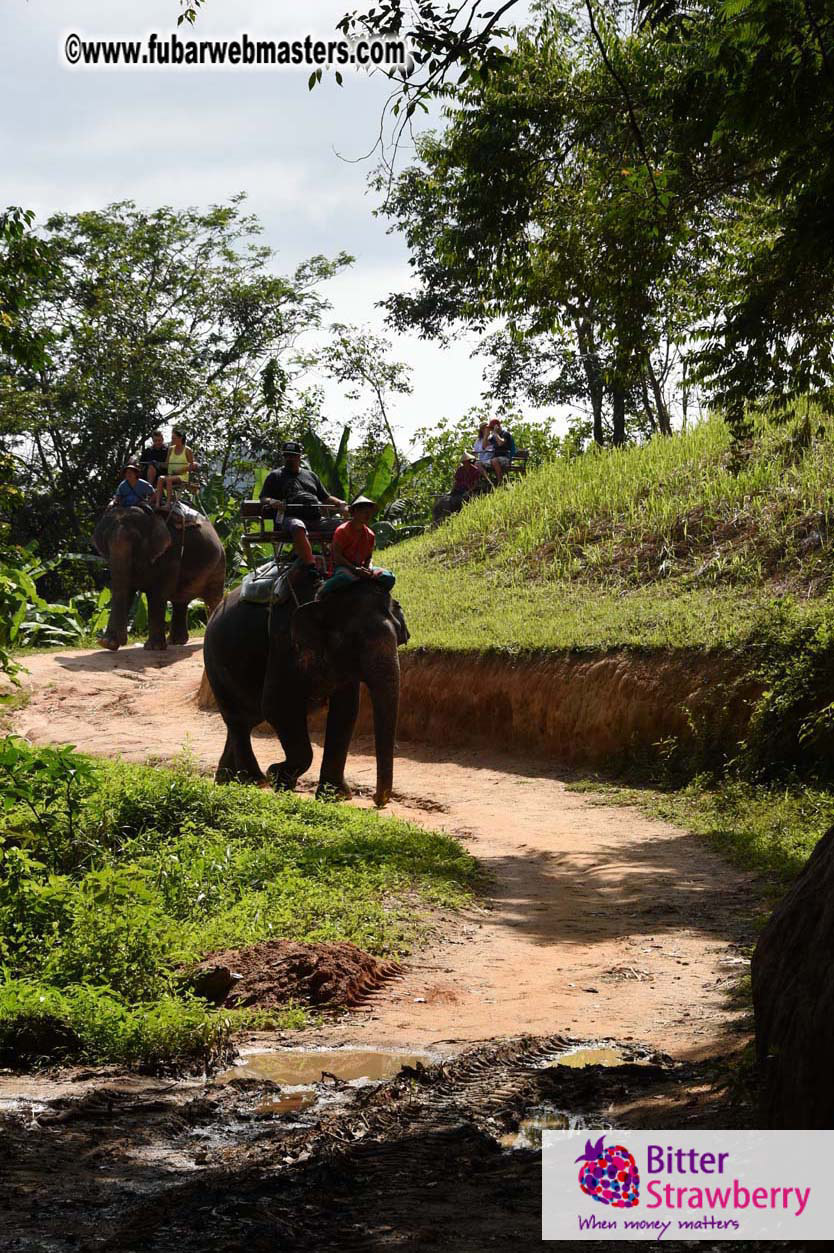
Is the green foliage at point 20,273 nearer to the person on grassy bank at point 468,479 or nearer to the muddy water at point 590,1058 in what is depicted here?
the muddy water at point 590,1058

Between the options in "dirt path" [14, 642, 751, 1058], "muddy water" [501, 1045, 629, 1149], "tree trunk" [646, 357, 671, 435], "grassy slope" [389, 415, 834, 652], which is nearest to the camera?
"muddy water" [501, 1045, 629, 1149]

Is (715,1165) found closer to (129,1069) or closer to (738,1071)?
(738,1071)

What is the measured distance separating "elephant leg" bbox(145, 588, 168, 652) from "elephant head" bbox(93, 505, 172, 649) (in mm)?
240

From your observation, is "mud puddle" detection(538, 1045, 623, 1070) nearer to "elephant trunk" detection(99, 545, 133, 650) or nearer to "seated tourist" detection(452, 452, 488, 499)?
"elephant trunk" detection(99, 545, 133, 650)

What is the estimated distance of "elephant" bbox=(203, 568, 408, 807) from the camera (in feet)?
36.3

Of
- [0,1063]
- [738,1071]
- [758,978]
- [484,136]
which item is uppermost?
[484,136]

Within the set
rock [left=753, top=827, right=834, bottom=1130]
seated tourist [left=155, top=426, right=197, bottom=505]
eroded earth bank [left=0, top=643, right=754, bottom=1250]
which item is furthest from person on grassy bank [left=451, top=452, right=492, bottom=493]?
rock [left=753, top=827, right=834, bottom=1130]

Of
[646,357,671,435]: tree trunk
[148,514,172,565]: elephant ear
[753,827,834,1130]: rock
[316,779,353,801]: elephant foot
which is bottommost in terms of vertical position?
[316,779,353,801]: elephant foot

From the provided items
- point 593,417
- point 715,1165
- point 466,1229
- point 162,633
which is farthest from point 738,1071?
point 593,417

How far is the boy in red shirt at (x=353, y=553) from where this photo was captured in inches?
436

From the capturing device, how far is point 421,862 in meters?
9.01

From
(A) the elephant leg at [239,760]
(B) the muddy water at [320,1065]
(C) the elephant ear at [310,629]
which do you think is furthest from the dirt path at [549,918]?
(C) the elephant ear at [310,629]

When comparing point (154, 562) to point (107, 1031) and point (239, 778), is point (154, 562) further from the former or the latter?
point (107, 1031)

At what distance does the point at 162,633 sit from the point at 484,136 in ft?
37.3
